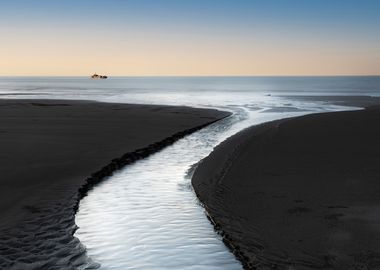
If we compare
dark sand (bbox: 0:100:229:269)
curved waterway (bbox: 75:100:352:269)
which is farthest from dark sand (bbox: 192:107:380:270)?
dark sand (bbox: 0:100:229:269)

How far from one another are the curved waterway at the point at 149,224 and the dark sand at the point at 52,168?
0.53 meters

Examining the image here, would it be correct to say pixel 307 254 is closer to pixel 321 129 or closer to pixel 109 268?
pixel 109 268

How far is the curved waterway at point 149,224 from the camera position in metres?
9.04


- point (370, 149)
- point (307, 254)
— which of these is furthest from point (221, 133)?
point (307, 254)

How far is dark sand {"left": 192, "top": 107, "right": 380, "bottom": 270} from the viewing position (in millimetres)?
8906

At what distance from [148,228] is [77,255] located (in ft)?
7.26

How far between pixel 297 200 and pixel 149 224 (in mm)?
4199

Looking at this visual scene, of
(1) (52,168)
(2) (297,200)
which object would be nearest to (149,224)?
(2) (297,200)

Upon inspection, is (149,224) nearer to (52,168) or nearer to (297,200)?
(297,200)

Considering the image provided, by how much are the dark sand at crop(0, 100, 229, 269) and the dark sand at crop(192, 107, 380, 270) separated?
12.0 ft

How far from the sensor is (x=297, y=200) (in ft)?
41.4

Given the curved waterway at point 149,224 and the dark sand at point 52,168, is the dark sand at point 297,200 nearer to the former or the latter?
the curved waterway at point 149,224


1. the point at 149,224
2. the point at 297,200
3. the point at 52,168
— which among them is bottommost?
the point at 149,224

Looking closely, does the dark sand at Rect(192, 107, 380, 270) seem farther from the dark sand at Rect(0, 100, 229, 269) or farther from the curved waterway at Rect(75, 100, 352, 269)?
the dark sand at Rect(0, 100, 229, 269)
